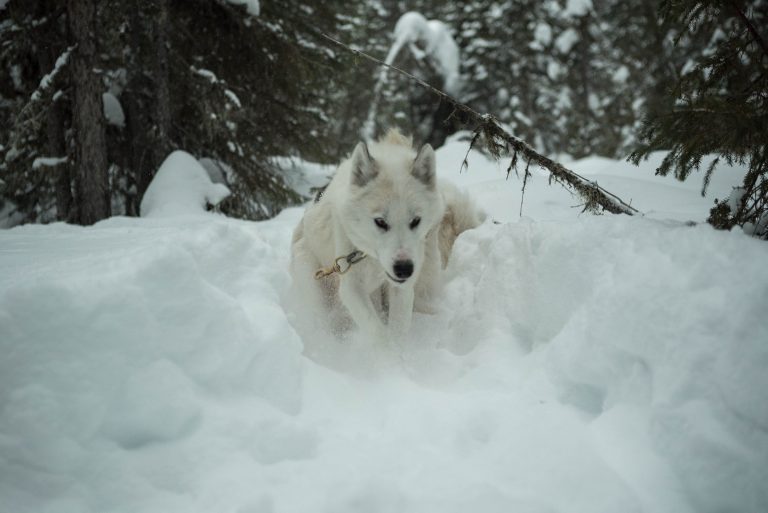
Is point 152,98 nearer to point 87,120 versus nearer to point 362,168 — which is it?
point 87,120

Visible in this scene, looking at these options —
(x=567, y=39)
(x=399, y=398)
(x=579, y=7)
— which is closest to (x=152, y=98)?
(x=399, y=398)

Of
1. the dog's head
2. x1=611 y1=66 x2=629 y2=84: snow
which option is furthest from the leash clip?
x1=611 y1=66 x2=629 y2=84: snow

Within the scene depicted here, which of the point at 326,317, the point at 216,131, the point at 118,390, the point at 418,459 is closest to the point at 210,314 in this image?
the point at 118,390

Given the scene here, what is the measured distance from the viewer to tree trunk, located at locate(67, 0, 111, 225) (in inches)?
248

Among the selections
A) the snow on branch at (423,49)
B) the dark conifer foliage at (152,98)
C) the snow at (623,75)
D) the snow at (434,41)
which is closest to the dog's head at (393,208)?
the dark conifer foliage at (152,98)

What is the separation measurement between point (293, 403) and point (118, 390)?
0.77 meters

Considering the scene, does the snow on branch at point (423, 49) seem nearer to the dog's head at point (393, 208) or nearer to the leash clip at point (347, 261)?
the dog's head at point (393, 208)

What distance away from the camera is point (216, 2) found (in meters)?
7.06

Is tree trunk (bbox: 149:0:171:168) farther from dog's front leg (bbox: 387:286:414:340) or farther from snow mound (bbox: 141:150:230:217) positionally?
dog's front leg (bbox: 387:286:414:340)

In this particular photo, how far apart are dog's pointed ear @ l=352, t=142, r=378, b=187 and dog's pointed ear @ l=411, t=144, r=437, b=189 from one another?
0.31 meters

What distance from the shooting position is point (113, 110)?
7773 millimetres

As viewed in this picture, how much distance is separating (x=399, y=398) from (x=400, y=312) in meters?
1.11

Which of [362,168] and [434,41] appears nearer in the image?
[362,168]

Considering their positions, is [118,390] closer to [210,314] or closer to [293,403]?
[210,314]
